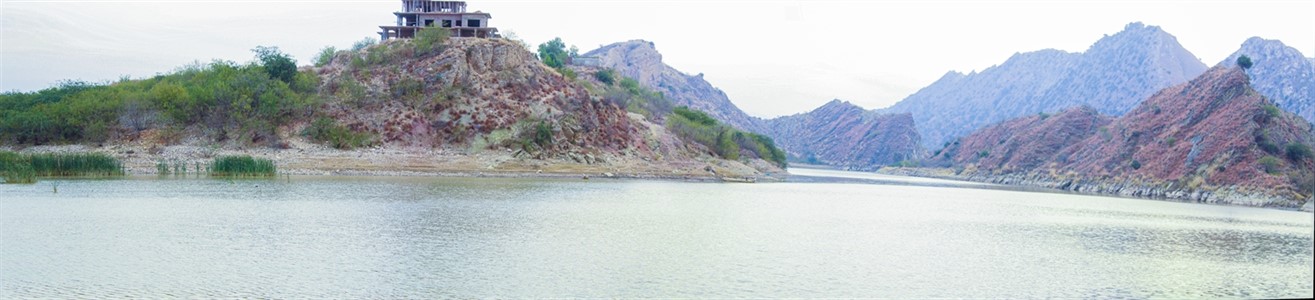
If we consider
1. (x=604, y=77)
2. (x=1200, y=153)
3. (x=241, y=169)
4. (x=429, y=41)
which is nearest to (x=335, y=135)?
(x=429, y=41)

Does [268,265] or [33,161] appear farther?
[33,161]

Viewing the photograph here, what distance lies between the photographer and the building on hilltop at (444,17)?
124688 mm

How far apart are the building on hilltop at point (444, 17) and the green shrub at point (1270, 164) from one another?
90.5 meters

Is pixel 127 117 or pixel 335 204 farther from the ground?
pixel 127 117

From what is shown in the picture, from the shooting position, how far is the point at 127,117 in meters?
94.6

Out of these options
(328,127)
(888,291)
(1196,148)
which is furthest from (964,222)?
(1196,148)

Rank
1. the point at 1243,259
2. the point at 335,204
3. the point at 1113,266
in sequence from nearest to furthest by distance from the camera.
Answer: the point at 1113,266 < the point at 1243,259 < the point at 335,204

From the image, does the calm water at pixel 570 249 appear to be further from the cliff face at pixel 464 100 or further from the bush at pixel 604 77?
the bush at pixel 604 77

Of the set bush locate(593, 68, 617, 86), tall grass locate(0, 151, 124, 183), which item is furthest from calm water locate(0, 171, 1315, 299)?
bush locate(593, 68, 617, 86)

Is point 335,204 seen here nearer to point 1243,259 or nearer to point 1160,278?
point 1160,278

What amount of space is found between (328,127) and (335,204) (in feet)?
178

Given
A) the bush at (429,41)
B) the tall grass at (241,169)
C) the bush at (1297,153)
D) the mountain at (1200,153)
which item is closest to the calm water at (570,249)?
the tall grass at (241,169)

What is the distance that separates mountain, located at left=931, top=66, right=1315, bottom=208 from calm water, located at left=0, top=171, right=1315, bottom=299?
4714cm

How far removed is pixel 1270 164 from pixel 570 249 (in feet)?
304
